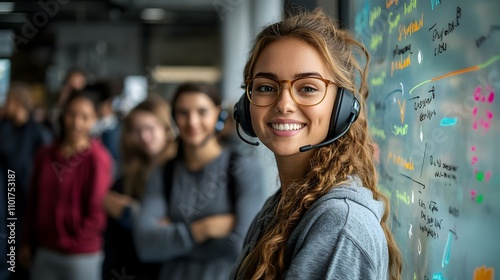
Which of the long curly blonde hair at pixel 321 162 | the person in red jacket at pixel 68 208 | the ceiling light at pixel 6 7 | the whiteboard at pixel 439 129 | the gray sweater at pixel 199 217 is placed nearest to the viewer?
the whiteboard at pixel 439 129

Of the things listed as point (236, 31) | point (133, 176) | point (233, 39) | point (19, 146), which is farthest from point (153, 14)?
point (133, 176)

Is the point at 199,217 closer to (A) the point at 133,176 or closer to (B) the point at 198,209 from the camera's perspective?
(B) the point at 198,209

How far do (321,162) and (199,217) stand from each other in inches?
55.8

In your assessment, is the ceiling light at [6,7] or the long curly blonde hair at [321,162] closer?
the long curly blonde hair at [321,162]

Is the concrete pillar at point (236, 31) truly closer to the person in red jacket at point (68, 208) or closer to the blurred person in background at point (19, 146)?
the blurred person in background at point (19, 146)

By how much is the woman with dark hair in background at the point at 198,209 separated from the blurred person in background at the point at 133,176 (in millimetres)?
144

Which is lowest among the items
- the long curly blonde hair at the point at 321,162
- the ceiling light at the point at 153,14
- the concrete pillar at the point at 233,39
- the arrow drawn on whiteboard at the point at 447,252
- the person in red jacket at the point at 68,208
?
the person in red jacket at the point at 68,208

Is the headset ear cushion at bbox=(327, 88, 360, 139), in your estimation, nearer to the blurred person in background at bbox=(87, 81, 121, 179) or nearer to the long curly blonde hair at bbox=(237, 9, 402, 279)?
the long curly blonde hair at bbox=(237, 9, 402, 279)

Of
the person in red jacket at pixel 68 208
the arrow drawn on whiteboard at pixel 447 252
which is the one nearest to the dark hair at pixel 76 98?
the person in red jacket at pixel 68 208

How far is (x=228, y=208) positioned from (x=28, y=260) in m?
1.67

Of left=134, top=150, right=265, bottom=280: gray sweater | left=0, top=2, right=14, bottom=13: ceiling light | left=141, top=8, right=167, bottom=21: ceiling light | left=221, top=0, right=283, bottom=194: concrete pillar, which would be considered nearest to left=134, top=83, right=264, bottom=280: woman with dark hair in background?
left=134, top=150, right=265, bottom=280: gray sweater

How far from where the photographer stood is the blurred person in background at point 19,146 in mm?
4141

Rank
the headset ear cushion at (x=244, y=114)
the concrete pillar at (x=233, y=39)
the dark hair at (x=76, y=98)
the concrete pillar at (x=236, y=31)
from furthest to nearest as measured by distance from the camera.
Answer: the concrete pillar at (x=233, y=39)
the concrete pillar at (x=236, y=31)
the dark hair at (x=76, y=98)
the headset ear cushion at (x=244, y=114)

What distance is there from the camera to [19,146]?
453cm
